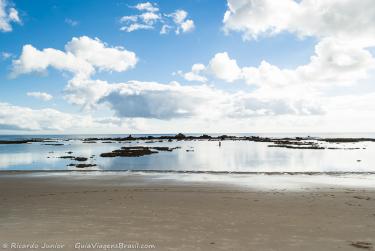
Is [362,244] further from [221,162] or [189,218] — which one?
[221,162]

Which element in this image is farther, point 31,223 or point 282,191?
point 282,191

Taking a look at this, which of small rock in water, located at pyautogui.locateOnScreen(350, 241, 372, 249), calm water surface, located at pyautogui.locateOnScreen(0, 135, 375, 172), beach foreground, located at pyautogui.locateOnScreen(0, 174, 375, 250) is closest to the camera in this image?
small rock in water, located at pyautogui.locateOnScreen(350, 241, 372, 249)

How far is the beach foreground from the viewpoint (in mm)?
9961

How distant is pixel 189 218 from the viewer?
13.2 metres

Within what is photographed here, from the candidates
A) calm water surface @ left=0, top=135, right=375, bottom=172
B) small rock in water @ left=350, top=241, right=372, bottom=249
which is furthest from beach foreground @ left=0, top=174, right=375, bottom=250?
calm water surface @ left=0, top=135, right=375, bottom=172

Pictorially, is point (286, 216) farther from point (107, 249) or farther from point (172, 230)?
point (107, 249)

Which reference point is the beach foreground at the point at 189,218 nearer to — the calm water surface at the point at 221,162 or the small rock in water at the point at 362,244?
the small rock in water at the point at 362,244

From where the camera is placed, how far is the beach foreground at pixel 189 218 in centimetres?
996

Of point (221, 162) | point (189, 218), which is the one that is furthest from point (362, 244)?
point (221, 162)

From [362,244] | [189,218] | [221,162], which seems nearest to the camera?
[362,244]

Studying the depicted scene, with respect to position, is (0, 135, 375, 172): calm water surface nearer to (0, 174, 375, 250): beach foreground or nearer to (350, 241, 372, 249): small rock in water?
(0, 174, 375, 250): beach foreground

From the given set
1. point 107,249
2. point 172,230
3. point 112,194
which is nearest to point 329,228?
point 172,230

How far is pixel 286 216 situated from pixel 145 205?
22.5 ft

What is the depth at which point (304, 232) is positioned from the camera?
11.2 meters
